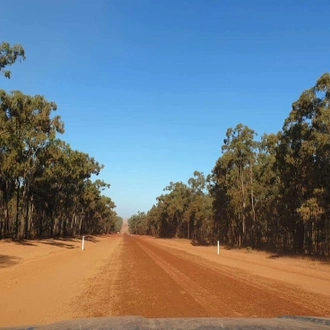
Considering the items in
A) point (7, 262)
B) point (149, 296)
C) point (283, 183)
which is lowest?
point (7, 262)

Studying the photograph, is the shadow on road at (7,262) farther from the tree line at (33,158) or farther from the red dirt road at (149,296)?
the tree line at (33,158)

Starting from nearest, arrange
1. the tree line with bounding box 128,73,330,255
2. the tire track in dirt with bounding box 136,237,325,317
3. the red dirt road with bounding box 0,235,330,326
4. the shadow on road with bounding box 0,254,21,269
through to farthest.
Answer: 1. the red dirt road with bounding box 0,235,330,326
2. the tire track in dirt with bounding box 136,237,325,317
3. the shadow on road with bounding box 0,254,21,269
4. the tree line with bounding box 128,73,330,255

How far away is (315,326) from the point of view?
4.41 m

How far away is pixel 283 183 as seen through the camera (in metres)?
32.8

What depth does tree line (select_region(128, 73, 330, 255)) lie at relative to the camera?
1026 inches

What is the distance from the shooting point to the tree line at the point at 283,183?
2606 cm

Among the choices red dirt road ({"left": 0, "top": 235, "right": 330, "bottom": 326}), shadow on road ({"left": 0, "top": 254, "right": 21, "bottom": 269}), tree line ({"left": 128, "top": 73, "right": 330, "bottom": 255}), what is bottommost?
shadow on road ({"left": 0, "top": 254, "right": 21, "bottom": 269})

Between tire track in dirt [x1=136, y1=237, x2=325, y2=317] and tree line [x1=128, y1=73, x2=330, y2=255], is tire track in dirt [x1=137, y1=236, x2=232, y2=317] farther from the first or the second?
tree line [x1=128, y1=73, x2=330, y2=255]

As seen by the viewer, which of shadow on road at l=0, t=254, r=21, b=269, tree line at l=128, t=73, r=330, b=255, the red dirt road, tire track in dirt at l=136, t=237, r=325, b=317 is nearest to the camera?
the red dirt road

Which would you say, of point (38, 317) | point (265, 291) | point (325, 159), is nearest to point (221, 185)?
point (325, 159)

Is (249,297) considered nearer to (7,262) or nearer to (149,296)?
(149,296)

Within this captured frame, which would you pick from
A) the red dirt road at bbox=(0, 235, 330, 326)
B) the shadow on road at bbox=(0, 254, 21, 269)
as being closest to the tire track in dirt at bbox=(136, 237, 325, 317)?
the red dirt road at bbox=(0, 235, 330, 326)

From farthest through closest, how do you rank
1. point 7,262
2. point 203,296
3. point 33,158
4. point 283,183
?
point 33,158, point 283,183, point 7,262, point 203,296

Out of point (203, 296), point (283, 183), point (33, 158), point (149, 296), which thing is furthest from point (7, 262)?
point (283, 183)
